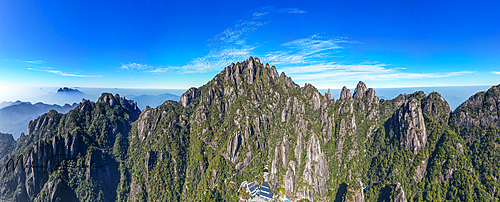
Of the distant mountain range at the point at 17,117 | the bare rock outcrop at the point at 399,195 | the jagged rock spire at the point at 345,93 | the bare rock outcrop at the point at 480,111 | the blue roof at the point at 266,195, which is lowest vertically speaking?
the blue roof at the point at 266,195

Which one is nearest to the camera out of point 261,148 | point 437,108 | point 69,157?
point 69,157

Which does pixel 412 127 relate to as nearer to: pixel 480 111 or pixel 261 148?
pixel 480 111

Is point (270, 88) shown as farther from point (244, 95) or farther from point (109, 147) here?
point (109, 147)

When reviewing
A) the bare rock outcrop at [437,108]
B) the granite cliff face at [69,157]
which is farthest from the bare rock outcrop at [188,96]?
the bare rock outcrop at [437,108]

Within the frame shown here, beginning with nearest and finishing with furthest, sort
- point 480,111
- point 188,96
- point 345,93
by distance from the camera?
point 480,111 → point 345,93 → point 188,96

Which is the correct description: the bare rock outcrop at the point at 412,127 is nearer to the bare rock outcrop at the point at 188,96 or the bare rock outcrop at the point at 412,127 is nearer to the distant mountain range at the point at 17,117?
the bare rock outcrop at the point at 188,96

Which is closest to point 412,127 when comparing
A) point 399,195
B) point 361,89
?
point 399,195

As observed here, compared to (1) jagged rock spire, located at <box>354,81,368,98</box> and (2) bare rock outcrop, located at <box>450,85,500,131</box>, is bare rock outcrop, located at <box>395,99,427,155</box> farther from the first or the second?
(1) jagged rock spire, located at <box>354,81,368,98</box>

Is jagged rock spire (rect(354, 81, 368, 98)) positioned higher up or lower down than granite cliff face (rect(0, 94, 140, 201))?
higher up

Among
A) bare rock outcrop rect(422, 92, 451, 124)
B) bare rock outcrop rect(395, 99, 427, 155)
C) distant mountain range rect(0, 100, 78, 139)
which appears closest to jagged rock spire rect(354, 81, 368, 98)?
bare rock outcrop rect(395, 99, 427, 155)
